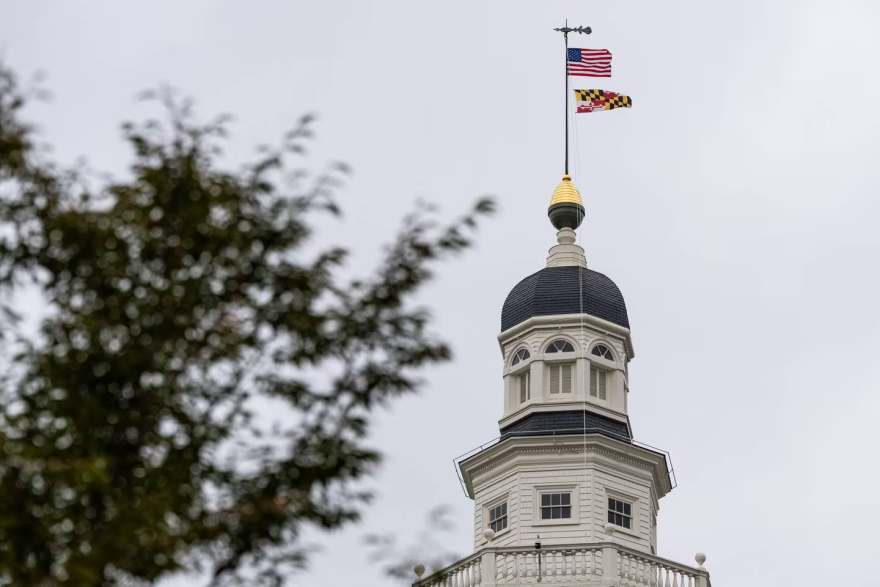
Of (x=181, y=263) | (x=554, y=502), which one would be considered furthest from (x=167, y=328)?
(x=554, y=502)

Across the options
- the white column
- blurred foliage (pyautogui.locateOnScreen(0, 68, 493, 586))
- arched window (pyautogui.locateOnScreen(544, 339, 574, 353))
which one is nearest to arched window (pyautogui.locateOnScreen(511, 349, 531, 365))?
the white column

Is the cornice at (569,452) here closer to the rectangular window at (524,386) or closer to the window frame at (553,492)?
the window frame at (553,492)

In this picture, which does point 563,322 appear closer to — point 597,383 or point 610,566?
point 597,383

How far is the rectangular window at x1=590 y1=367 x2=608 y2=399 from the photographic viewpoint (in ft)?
168

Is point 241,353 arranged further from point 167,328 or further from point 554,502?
point 554,502

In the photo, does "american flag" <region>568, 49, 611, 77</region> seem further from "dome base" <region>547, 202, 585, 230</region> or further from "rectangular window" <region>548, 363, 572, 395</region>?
"rectangular window" <region>548, 363, 572, 395</region>

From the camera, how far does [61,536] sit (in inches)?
649

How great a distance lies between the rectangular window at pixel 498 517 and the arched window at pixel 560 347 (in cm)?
482

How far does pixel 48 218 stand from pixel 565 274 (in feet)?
119

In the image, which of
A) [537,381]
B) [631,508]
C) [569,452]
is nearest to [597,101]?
[537,381]

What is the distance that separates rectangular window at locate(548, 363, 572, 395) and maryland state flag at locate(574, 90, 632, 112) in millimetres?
10941

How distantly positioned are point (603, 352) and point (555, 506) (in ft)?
17.9

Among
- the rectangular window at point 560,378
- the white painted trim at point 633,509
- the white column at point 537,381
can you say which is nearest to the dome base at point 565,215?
the rectangular window at point 560,378

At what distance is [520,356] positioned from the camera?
171 ft
